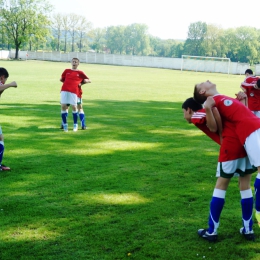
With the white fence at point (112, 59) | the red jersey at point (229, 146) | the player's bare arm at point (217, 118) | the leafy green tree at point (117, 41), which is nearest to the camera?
the player's bare arm at point (217, 118)

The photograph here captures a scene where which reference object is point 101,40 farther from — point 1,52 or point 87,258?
point 87,258

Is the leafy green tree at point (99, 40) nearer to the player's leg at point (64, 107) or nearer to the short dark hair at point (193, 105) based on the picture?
the player's leg at point (64, 107)

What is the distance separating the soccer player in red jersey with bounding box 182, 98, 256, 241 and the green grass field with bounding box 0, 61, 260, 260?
0.96ft

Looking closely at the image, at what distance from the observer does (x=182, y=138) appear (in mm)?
11664

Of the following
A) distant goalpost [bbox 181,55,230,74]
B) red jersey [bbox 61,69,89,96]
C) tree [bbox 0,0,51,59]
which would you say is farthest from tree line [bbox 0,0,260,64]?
red jersey [bbox 61,69,89,96]

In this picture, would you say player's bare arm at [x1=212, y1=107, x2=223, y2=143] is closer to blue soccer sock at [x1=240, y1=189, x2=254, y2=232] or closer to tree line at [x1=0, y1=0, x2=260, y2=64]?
blue soccer sock at [x1=240, y1=189, x2=254, y2=232]

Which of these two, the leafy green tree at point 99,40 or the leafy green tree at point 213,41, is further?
the leafy green tree at point 99,40

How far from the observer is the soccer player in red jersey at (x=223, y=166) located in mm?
4750

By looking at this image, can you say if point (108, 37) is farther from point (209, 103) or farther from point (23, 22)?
point (209, 103)

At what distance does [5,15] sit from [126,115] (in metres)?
94.6

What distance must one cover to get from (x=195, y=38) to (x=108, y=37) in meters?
56.6

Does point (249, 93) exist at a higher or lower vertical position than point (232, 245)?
higher

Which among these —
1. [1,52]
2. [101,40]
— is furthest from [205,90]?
[101,40]

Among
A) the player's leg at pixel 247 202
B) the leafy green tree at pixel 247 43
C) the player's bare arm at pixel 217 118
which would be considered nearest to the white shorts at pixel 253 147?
the player's bare arm at pixel 217 118
